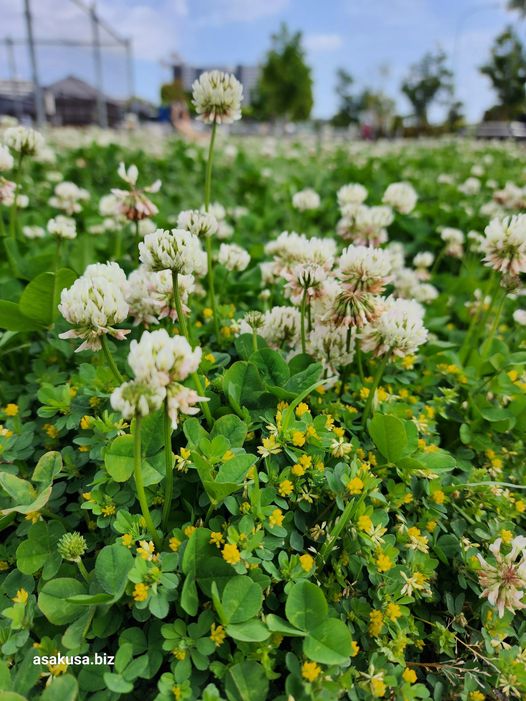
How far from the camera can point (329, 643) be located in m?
0.98

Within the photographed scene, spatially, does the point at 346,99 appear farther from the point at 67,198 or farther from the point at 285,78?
the point at 67,198

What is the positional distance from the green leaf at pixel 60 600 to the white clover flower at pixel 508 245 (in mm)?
1288

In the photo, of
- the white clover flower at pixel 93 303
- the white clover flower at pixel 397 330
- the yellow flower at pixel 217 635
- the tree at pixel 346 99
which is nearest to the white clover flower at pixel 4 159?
the white clover flower at pixel 93 303

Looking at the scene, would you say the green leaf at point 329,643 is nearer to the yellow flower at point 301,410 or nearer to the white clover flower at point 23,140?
the yellow flower at point 301,410

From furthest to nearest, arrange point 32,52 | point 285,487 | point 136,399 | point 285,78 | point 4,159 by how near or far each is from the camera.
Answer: point 285,78, point 32,52, point 4,159, point 285,487, point 136,399

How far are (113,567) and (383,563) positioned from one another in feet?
1.75

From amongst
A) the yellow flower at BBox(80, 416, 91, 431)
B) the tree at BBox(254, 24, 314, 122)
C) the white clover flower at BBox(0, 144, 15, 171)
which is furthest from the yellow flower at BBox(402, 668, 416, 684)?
the tree at BBox(254, 24, 314, 122)

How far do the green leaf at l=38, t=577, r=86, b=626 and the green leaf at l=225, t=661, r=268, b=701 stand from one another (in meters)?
0.31

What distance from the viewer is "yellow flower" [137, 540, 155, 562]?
1.01m

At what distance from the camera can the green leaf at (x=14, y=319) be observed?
60.7 inches

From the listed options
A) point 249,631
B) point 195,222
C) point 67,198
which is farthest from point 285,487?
point 67,198

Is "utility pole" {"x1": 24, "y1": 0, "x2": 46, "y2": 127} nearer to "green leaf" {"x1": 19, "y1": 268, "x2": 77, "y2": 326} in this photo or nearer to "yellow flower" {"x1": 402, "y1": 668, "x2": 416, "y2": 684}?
"green leaf" {"x1": 19, "y1": 268, "x2": 77, "y2": 326}

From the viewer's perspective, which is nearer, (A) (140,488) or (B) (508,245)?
(A) (140,488)

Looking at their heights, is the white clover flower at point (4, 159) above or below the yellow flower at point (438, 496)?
above
